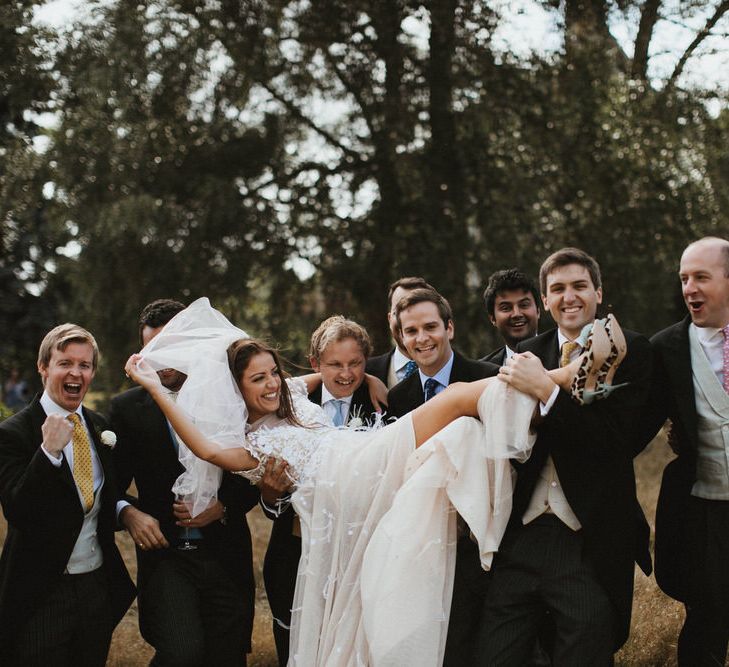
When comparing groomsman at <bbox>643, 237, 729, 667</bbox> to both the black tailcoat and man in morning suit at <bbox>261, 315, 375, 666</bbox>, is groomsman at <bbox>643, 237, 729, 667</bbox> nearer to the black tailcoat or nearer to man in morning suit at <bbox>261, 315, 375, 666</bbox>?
man in morning suit at <bbox>261, 315, 375, 666</bbox>

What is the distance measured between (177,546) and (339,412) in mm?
1239

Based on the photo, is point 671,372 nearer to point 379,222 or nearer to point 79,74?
point 379,222

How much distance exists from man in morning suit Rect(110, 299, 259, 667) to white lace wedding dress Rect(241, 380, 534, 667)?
45 centimetres

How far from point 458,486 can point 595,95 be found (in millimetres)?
8017

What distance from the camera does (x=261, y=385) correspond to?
4.65 metres

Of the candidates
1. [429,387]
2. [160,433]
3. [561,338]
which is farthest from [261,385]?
[561,338]

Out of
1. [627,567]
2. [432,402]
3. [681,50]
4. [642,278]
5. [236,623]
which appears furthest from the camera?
[642,278]

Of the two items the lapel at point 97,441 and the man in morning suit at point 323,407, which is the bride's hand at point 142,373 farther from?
the man in morning suit at point 323,407

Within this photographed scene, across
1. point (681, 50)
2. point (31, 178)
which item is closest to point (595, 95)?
point (681, 50)

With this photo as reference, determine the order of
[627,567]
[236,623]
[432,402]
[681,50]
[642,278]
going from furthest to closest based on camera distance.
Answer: [642,278] → [681,50] → [236,623] → [432,402] → [627,567]

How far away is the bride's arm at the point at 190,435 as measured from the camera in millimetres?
4309

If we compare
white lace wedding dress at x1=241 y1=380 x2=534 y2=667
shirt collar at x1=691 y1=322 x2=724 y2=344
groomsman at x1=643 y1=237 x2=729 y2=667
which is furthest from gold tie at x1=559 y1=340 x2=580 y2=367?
shirt collar at x1=691 y1=322 x2=724 y2=344

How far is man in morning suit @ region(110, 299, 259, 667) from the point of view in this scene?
14.6 ft

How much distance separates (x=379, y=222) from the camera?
11.5 m
